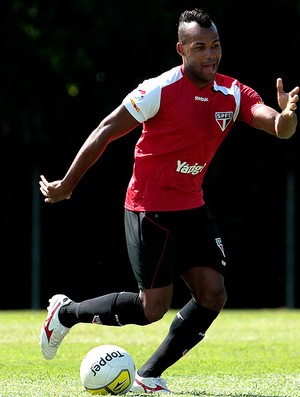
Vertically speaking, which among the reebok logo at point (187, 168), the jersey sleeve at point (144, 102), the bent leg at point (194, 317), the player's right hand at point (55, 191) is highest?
the jersey sleeve at point (144, 102)

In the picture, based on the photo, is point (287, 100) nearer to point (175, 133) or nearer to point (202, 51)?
point (202, 51)

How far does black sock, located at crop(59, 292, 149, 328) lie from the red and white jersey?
623 millimetres

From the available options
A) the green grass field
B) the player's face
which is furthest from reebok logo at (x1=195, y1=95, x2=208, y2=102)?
the green grass field

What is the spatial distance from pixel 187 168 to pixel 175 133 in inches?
10.0

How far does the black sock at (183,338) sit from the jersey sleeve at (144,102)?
4.31 feet

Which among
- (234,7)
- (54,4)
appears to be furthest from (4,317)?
(234,7)

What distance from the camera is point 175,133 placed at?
646cm

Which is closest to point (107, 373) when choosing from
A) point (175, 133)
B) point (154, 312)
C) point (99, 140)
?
point (154, 312)

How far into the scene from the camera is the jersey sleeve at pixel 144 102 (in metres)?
6.36

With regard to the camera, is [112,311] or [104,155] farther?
[104,155]

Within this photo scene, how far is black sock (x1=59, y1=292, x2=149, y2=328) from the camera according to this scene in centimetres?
661

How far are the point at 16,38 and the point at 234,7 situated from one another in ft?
13.6

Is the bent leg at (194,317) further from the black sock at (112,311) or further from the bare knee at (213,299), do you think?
the black sock at (112,311)

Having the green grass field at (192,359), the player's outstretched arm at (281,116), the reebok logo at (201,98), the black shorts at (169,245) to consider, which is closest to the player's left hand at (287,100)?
the player's outstretched arm at (281,116)
